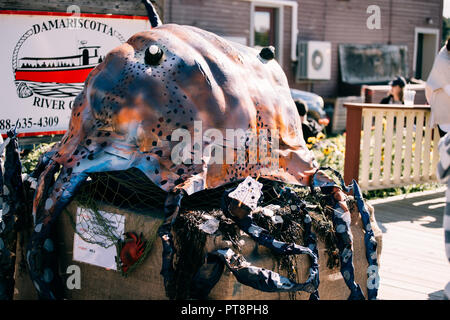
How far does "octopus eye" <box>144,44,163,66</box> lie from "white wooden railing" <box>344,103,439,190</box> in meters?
3.74

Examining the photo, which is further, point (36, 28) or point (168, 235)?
point (36, 28)

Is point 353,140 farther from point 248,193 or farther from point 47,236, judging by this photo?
point 47,236

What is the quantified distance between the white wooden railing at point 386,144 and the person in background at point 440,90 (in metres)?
0.36

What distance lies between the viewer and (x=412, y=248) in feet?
15.6

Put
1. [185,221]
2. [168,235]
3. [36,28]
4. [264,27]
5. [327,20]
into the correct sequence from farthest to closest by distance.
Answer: [327,20] → [264,27] → [36,28] → [185,221] → [168,235]

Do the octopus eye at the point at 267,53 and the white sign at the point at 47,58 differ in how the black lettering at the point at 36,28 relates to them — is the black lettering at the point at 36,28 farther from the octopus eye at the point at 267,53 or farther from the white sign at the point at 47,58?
the octopus eye at the point at 267,53

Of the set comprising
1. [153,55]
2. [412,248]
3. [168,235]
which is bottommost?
[412,248]

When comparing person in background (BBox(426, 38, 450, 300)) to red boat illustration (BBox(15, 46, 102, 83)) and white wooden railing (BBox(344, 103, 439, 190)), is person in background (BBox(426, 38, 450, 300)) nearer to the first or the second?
white wooden railing (BBox(344, 103, 439, 190))

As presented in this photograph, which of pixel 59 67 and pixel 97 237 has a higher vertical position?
pixel 59 67

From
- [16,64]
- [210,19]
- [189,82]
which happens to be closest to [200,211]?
[189,82]

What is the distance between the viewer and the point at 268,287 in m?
2.50

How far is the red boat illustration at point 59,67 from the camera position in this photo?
582cm

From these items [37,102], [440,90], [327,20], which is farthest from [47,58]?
[327,20]

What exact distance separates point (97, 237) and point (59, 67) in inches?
142
